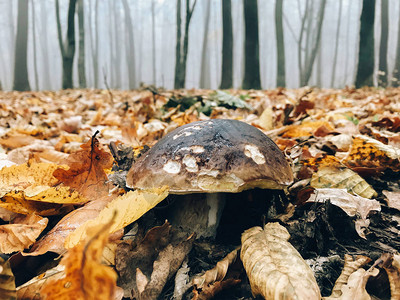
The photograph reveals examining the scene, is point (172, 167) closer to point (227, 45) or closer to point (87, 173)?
point (87, 173)

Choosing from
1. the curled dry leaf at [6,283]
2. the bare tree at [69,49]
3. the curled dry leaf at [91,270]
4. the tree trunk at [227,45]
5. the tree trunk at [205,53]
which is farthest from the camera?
the tree trunk at [205,53]

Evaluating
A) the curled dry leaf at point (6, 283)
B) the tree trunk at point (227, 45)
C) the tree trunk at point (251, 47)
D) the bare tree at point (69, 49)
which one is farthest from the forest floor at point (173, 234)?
the bare tree at point (69, 49)

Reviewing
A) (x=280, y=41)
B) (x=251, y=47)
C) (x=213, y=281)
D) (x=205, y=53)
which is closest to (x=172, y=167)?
(x=213, y=281)

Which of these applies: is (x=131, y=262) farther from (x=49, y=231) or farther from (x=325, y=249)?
(x=325, y=249)

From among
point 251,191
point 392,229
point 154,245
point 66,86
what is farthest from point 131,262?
point 66,86

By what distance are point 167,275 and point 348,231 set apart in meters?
0.63

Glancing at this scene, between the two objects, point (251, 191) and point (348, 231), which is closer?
point (348, 231)

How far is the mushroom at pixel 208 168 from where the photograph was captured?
0.91 m

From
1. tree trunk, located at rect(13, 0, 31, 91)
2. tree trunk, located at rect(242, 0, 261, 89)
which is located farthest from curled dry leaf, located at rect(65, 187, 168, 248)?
tree trunk, located at rect(13, 0, 31, 91)

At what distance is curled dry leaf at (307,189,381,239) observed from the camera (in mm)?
1055

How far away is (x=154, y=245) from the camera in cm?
93

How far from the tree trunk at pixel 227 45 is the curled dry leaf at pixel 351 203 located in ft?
32.5

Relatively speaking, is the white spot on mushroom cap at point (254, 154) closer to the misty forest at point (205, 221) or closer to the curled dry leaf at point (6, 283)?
the misty forest at point (205, 221)

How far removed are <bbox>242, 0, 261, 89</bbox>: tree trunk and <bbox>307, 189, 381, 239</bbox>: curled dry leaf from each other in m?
8.44
